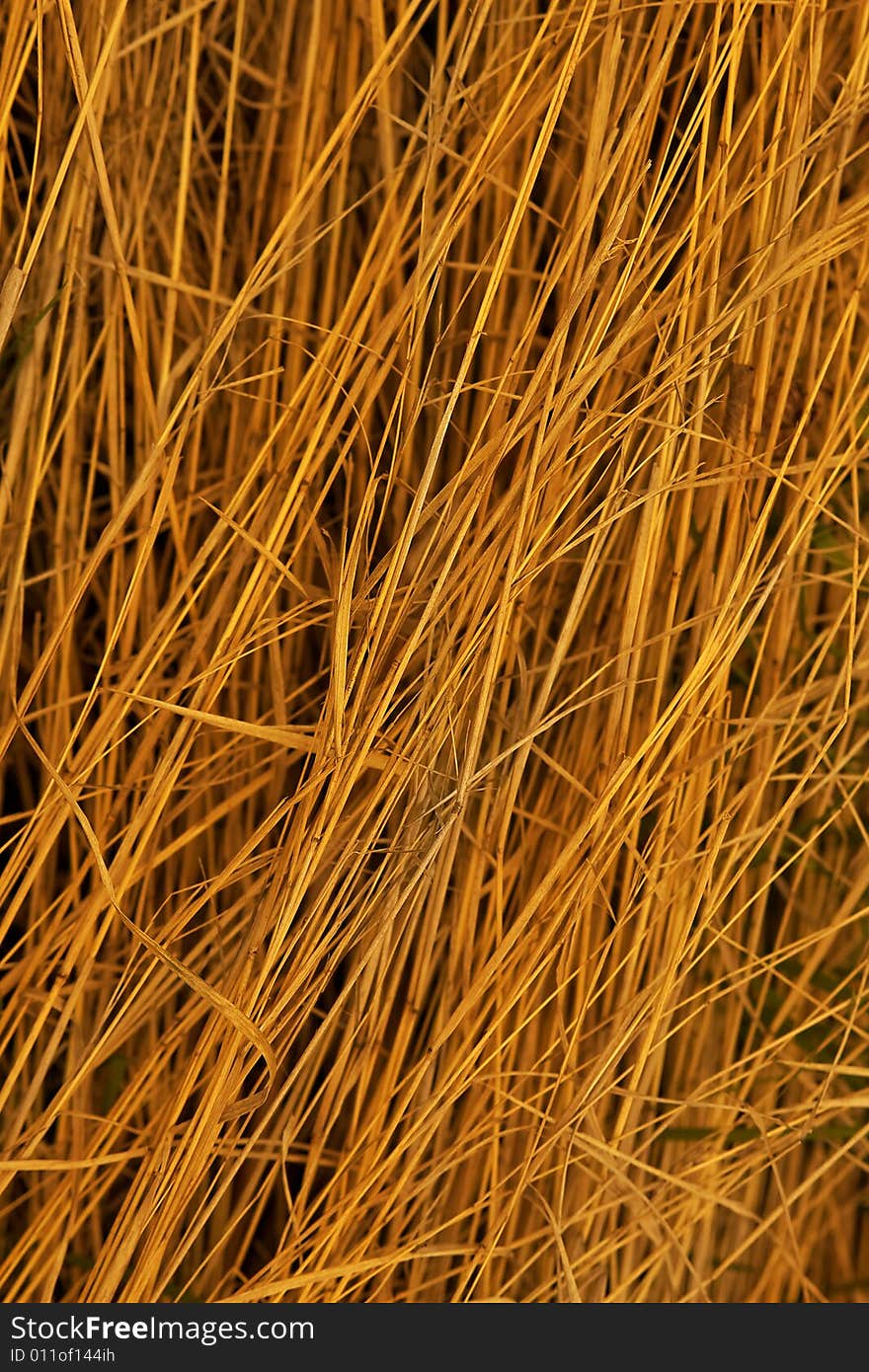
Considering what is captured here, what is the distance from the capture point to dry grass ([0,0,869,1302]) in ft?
1.71

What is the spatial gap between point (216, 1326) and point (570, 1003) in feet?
0.77

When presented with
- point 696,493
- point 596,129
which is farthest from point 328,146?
point 696,493

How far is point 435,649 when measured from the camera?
1.84 feet

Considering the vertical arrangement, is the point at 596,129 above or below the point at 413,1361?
above

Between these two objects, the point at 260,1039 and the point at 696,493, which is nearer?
the point at 260,1039

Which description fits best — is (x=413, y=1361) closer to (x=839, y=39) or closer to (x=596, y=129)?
(x=596, y=129)

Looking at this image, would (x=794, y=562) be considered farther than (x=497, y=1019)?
Yes

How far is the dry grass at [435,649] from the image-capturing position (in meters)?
0.52

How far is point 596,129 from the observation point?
1.76 feet

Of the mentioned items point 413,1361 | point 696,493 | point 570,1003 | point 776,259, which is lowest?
point 413,1361

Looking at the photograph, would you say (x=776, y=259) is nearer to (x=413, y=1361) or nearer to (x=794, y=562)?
(x=794, y=562)

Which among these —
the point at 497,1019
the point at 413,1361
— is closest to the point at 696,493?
Answer: the point at 497,1019

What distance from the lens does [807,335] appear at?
Answer: 0.63 metres

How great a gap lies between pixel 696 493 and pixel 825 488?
0.23ft
